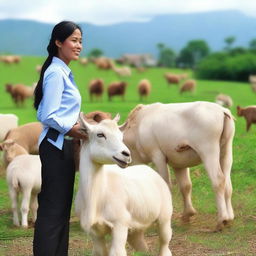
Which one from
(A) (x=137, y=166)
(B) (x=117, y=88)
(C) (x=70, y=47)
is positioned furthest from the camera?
(B) (x=117, y=88)

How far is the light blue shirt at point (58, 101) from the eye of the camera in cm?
550

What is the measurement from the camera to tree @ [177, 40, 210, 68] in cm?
9269

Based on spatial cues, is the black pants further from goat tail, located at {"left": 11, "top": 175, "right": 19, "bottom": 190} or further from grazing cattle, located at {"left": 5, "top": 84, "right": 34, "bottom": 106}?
grazing cattle, located at {"left": 5, "top": 84, "right": 34, "bottom": 106}

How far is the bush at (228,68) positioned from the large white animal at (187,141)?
4792cm

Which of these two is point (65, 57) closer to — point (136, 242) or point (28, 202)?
point (136, 242)

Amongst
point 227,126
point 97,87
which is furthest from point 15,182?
point 97,87

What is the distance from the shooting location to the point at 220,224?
27.6ft

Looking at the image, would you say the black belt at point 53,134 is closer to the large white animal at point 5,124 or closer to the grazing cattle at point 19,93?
the large white animal at point 5,124

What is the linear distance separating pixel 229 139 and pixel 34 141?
4647 millimetres

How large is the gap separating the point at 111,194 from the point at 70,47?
128 cm

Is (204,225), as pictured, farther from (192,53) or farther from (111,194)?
(192,53)

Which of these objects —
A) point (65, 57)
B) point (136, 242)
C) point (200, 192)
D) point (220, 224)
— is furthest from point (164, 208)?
point (200, 192)

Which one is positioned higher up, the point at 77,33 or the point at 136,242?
the point at 77,33

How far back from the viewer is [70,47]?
571 cm
